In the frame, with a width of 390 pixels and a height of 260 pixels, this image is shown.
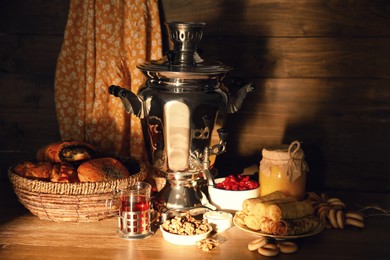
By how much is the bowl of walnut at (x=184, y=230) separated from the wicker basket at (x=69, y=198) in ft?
Result: 0.57

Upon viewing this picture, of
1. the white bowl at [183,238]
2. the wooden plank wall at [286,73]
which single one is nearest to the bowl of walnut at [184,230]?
the white bowl at [183,238]

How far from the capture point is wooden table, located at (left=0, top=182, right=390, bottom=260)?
1364 mm

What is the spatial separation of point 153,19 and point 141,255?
79 cm

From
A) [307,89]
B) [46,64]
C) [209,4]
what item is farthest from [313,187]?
[46,64]

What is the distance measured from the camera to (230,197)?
1.62m

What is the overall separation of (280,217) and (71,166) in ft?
1.91

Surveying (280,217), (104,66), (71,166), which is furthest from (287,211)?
(104,66)

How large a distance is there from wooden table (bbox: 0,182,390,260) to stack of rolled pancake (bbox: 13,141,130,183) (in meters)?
0.13

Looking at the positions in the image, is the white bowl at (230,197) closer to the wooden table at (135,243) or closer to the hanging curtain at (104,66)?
the wooden table at (135,243)

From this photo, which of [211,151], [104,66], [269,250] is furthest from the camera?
[104,66]

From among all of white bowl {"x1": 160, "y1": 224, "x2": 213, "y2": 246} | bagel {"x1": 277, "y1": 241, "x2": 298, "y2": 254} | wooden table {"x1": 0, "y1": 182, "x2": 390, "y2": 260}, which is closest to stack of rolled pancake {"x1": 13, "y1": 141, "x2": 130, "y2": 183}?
wooden table {"x1": 0, "y1": 182, "x2": 390, "y2": 260}

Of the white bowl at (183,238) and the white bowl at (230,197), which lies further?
the white bowl at (230,197)

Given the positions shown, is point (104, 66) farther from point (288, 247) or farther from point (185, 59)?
point (288, 247)

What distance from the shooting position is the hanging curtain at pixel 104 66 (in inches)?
71.1
